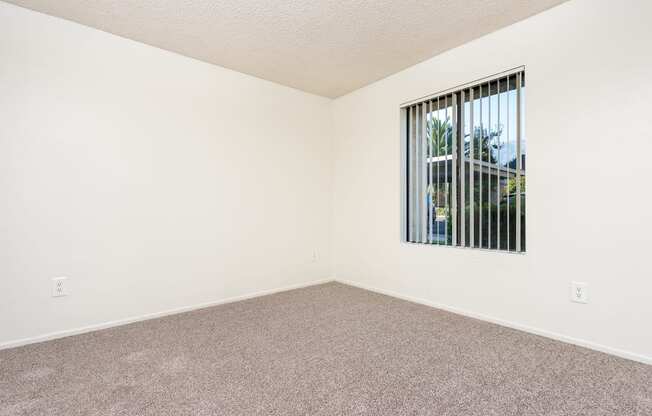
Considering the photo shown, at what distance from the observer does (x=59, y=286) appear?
249 cm

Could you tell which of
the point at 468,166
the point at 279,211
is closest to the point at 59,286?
the point at 279,211

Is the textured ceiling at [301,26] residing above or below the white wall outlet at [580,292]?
above

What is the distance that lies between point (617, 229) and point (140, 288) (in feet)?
11.5

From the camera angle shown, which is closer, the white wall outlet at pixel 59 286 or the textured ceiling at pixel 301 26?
the textured ceiling at pixel 301 26

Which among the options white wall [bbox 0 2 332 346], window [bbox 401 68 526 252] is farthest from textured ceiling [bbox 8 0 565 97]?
window [bbox 401 68 526 252]

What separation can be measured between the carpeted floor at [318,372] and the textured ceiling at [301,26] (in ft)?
7.66

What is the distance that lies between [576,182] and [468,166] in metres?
0.83

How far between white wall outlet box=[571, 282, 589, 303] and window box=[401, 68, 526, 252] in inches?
17.7

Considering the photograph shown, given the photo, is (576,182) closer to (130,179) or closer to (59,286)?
(130,179)

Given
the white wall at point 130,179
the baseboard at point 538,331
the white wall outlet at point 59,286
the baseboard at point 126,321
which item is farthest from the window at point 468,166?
the white wall outlet at point 59,286

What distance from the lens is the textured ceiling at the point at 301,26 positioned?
2365 mm

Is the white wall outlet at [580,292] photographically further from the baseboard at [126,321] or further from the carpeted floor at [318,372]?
the baseboard at [126,321]

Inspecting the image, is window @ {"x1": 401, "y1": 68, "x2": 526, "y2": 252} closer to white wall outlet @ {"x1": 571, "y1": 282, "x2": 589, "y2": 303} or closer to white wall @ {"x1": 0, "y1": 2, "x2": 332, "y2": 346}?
white wall outlet @ {"x1": 571, "y1": 282, "x2": 589, "y2": 303}

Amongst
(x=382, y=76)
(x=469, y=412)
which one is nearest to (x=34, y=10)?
(x=382, y=76)
